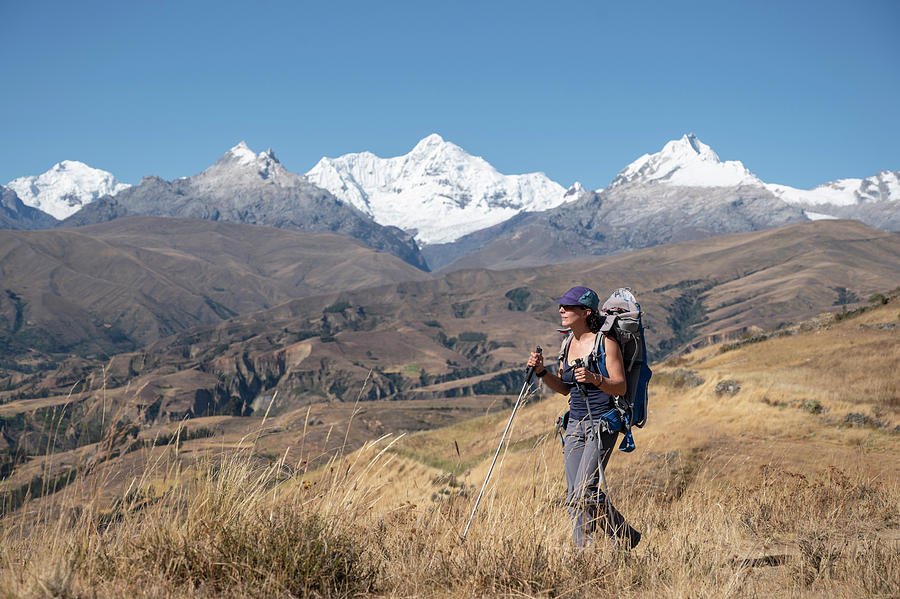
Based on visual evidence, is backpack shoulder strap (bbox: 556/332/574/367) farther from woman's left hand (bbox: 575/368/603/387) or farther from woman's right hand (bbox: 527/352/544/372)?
woman's left hand (bbox: 575/368/603/387)

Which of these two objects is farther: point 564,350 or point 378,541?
point 564,350

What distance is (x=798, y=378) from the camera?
23.9 m

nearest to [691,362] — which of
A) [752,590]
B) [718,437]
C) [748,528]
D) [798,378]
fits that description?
[798,378]

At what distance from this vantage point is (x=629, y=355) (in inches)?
229

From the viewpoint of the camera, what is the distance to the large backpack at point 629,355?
225 inches

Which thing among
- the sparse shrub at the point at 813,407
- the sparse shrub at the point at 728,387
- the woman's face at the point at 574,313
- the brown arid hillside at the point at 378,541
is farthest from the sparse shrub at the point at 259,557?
the sparse shrub at the point at 728,387

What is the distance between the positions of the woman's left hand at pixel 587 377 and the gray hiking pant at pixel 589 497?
459 mm

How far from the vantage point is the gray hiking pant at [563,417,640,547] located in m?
5.53

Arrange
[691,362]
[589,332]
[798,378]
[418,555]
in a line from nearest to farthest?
[418,555]
[589,332]
[798,378]
[691,362]

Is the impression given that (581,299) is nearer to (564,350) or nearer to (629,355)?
(564,350)

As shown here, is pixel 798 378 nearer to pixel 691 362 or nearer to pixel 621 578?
pixel 691 362

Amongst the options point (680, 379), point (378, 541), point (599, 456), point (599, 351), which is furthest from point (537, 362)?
point (680, 379)

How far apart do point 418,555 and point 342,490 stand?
905 millimetres

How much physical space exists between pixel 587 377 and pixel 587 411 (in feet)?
1.62
